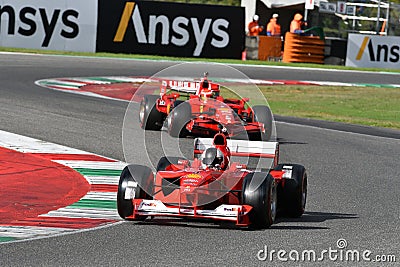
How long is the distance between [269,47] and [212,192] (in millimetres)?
28599

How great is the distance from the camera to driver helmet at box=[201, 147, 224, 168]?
27.1 feet

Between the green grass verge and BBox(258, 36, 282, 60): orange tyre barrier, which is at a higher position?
BBox(258, 36, 282, 60): orange tyre barrier

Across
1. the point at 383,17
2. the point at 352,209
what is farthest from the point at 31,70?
the point at 383,17

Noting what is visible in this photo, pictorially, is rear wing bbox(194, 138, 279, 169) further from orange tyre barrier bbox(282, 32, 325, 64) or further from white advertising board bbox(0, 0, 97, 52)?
orange tyre barrier bbox(282, 32, 325, 64)

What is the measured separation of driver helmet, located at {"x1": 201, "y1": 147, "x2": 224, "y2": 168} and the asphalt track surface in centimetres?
51

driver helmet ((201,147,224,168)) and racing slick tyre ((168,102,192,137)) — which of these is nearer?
driver helmet ((201,147,224,168))

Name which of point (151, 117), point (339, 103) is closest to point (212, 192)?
point (151, 117)

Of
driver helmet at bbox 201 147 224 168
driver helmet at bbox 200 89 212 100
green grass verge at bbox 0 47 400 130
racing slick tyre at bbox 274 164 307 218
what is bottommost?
green grass verge at bbox 0 47 400 130

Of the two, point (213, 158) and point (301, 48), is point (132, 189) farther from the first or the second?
point (301, 48)

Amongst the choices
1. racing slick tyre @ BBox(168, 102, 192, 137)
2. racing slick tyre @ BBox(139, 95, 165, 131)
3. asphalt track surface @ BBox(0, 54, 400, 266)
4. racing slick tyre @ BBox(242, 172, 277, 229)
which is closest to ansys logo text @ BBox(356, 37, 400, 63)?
asphalt track surface @ BBox(0, 54, 400, 266)

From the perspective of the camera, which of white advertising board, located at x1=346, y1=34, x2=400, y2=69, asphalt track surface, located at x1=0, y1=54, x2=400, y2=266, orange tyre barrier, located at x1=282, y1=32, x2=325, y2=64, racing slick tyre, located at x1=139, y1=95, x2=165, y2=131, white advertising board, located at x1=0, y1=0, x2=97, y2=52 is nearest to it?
asphalt track surface, located at x1=0, y1=54, x2=400, y2=266

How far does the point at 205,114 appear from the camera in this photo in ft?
40.9

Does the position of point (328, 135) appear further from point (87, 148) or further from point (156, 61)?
point (156, 61)

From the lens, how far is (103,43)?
3281 centimetres
